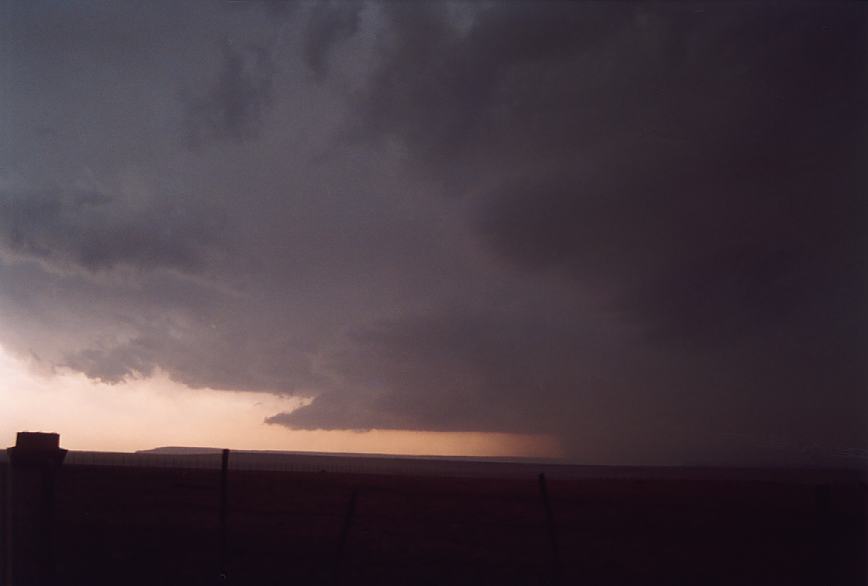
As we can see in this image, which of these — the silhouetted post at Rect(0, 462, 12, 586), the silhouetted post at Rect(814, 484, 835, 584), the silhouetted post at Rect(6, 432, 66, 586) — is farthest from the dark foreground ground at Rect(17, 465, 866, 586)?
the silhouetted post at Rect(0, 462, 12, 586)

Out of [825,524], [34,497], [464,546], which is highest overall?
[34,497]

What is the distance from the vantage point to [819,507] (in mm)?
10070

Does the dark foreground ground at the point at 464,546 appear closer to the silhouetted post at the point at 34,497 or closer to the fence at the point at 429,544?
the fence at the point at 429,544

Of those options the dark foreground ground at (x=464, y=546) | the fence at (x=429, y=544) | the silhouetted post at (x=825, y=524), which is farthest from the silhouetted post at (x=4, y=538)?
the silhouetted post at (x=825, y=524)

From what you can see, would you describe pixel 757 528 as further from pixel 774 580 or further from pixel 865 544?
pixel 865 544

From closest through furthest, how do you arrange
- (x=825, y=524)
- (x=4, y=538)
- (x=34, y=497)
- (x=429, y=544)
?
(x=825, y=524) → (x=4, y=538) → (x=34, y=497) → (x=429, y=544)

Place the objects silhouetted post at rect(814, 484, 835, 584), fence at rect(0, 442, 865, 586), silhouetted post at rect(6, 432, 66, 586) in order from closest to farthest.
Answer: silhouetted post at rect(814, 484, 835, 584), silhouetted post at rect(6, 432, 66, 586), fence at rect(0, 442, 865, 586)

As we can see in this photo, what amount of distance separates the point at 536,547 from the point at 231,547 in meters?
10.6

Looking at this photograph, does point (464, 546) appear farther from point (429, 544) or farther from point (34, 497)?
point (34, 497)

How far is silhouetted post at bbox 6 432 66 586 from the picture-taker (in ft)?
35.5

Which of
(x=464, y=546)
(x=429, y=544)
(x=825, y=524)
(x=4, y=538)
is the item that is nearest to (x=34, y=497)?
(x=4, y=538)

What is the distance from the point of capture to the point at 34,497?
435 inches

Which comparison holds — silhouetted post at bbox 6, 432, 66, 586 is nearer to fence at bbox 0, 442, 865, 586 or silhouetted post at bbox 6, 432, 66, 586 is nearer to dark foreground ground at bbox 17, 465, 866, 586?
fence at bbox 0, 442, 865, 586

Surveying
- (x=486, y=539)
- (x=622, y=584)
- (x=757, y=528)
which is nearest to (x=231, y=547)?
(x=486, y=539)
